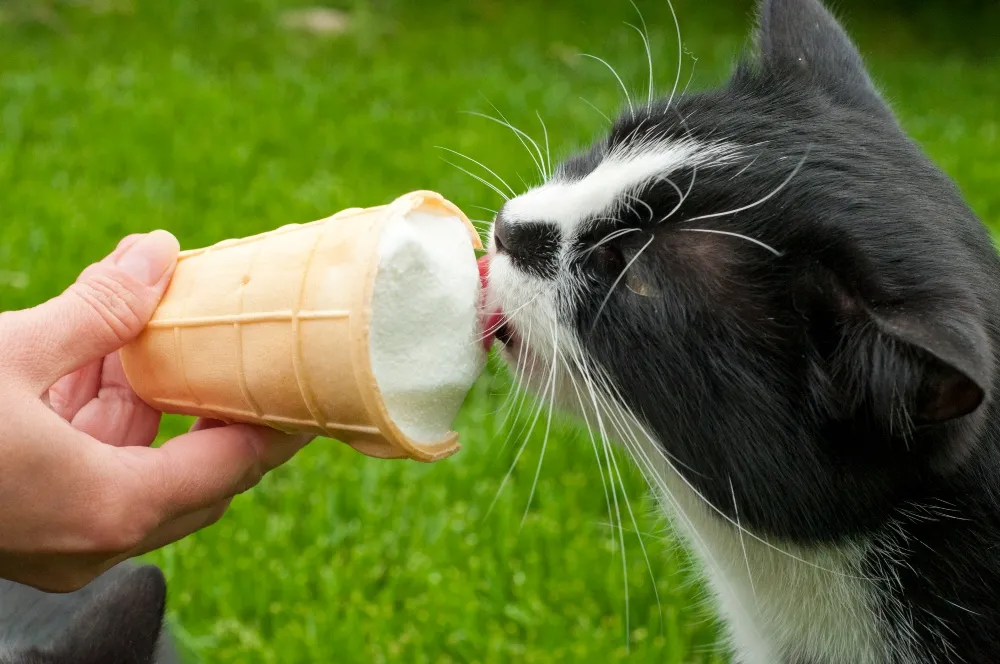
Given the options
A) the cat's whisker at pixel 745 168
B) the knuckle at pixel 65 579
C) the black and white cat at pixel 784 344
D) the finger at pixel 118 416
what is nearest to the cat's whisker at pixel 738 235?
the black and white cat at pixel 784 344

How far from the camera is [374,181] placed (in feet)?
18.4

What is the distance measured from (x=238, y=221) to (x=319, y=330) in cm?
341

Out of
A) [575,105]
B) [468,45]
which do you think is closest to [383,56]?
[468,45]

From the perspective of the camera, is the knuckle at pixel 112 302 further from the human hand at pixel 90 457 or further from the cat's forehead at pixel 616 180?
the cat's forehead at pixel 616 180

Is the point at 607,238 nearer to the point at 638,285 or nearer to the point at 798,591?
the point at 638,285

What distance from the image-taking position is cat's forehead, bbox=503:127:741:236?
6.44ft

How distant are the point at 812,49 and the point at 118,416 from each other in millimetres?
1714

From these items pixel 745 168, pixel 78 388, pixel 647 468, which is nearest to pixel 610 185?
pixel 745 168

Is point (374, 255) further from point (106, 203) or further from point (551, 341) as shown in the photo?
point (106, 203)

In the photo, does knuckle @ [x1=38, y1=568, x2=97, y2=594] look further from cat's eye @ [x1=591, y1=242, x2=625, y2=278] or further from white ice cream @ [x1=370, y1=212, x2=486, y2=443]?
cat's eye @ [x1=591, y1=242, x2=625, y2=278]

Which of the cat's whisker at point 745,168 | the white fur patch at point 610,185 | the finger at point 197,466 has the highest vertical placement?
the cat's whisker at point 745,168

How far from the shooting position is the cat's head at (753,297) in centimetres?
177

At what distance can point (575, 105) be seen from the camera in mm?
7012

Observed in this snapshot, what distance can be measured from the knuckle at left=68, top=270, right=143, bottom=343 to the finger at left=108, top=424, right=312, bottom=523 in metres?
0.22
